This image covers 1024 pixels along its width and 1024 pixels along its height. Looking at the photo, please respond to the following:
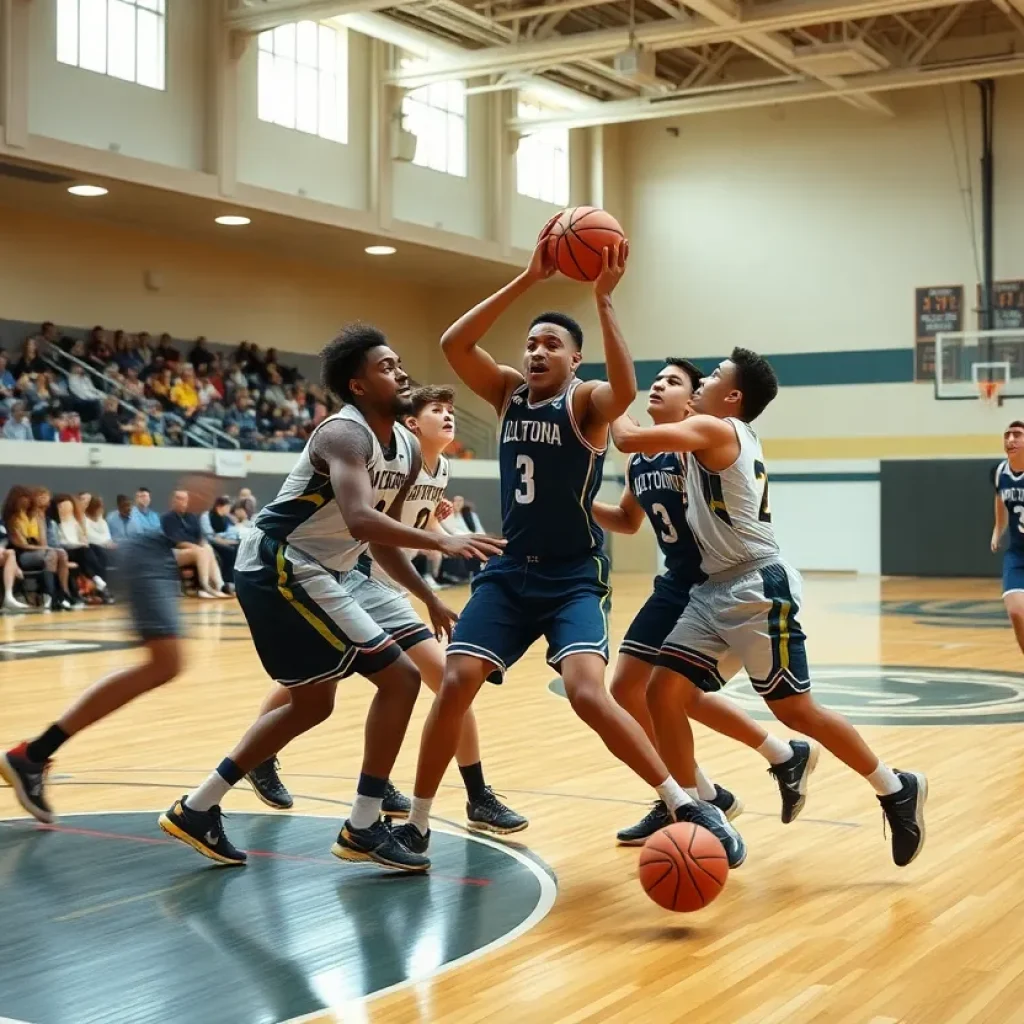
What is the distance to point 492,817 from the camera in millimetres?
5617

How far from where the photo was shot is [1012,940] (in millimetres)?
4246

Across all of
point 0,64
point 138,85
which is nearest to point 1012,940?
point 0,64

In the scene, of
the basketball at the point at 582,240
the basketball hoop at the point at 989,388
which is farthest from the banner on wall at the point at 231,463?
the basketball at the point at 582,240

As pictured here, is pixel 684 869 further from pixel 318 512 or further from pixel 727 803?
pixel 318 512

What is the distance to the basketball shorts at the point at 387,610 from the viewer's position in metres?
5.67

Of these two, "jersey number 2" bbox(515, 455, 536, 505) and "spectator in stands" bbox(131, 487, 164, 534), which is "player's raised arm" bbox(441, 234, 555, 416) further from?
"spectator in stands" bbox(131, 487, 164, 534)

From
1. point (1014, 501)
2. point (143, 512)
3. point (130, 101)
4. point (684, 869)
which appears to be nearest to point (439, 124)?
point (130, 101)

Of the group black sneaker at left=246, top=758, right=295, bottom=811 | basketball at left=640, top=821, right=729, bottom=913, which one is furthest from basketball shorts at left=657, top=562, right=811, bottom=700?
black sneaker at left=246, top=758, right=295, bottom=811

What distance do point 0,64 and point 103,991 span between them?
15328 mm

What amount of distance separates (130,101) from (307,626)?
612 inches

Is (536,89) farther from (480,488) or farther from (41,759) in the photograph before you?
(41,759)

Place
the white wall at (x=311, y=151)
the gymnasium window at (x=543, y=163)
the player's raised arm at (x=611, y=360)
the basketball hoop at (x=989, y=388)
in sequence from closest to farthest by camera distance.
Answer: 1. the player's raised arm at (x=611, y=360)
2. the white wall at (x=311, y=151)
3. the basketball hoop at (x=989, y=388)
4. the gymnasium window at (x=543, y=163)

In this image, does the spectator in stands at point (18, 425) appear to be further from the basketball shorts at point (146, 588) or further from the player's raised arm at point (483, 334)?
the player's raised arm at point (483, 334)

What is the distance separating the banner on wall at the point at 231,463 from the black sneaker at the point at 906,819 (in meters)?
15.2
